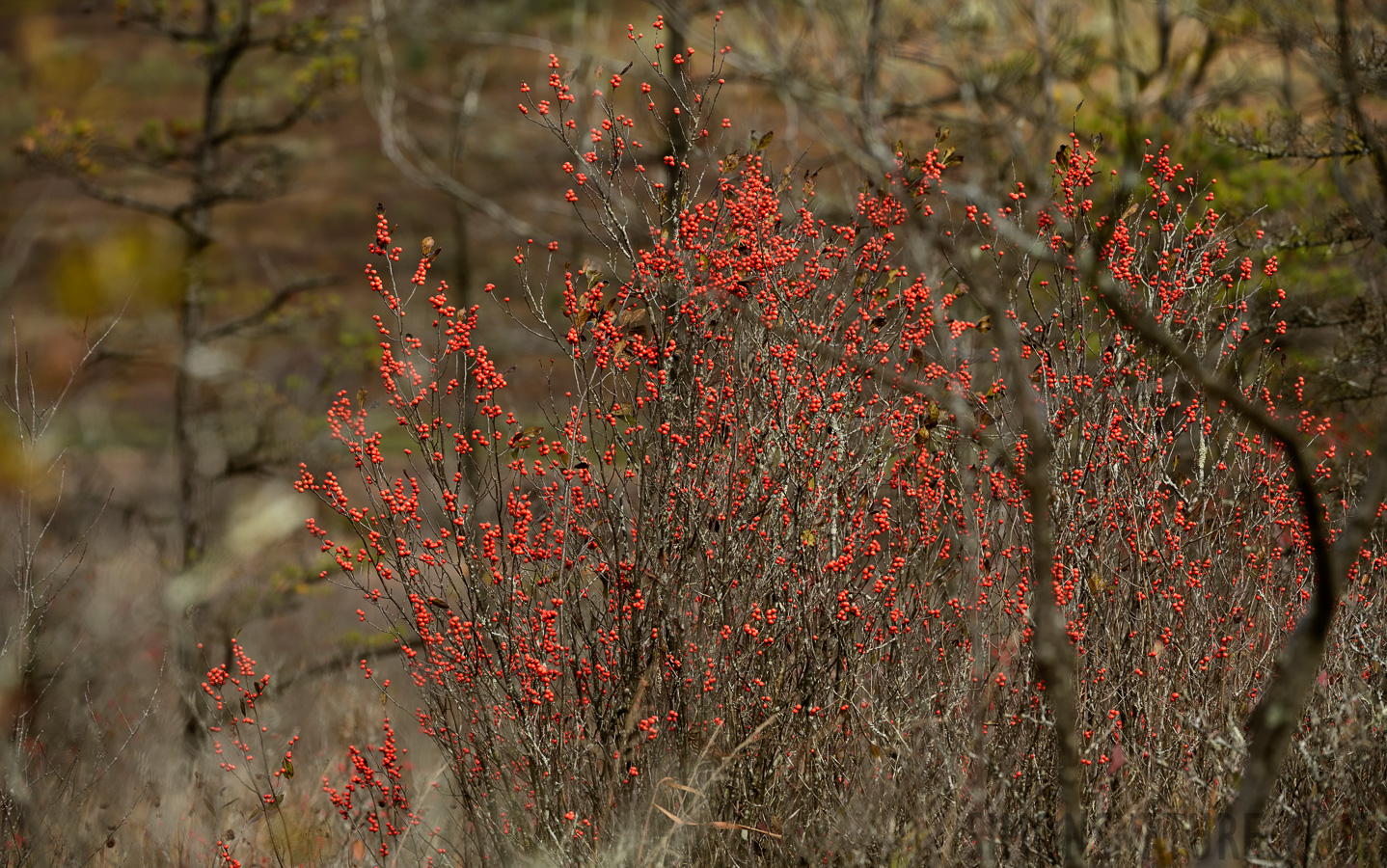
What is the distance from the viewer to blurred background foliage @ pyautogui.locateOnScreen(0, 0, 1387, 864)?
2.83 meters

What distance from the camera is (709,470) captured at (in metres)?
3.96

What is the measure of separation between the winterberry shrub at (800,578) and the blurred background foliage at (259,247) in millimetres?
529

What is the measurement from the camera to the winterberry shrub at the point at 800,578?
3670 mm

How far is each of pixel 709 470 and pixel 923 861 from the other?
150 centimetres

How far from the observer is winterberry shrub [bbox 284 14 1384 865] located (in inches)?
144

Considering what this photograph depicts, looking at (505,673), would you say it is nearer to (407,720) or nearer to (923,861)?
(923,861)

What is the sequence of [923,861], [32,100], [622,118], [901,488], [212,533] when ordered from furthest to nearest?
[212,533], [901,488], [622,118], [923,861], [32,100]

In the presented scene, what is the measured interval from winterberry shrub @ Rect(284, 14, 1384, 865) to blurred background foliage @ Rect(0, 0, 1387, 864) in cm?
53

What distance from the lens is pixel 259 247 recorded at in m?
10.9

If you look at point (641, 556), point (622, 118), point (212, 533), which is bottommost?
point (212, 533)

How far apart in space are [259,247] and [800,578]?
8.77 meters

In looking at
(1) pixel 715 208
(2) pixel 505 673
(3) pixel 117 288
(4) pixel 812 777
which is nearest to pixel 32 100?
(3) pixel 117 288

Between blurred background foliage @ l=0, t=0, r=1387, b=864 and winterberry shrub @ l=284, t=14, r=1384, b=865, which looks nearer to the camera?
blurred background foliage @ l=0, t=0, r=1387, b=864

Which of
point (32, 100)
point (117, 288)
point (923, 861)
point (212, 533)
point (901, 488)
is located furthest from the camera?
point (212, 533)
